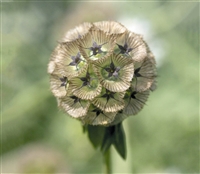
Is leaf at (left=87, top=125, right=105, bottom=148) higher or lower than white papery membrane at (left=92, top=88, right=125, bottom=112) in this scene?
lower

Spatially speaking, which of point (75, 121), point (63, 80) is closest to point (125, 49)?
point (63, 80)

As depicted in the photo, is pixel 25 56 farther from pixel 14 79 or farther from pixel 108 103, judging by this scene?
pixel 108 103

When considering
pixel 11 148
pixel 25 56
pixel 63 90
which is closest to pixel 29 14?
pixel 25 56

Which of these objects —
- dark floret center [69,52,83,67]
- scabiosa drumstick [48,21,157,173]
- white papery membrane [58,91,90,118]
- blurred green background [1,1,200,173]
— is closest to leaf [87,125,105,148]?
scabiosa drumstick [48,21,157,173]

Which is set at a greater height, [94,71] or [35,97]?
[94,71]

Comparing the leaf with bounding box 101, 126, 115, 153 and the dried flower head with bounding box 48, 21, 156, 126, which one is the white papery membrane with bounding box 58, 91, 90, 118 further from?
the leaf with bounding box 101, 126, 115, 153


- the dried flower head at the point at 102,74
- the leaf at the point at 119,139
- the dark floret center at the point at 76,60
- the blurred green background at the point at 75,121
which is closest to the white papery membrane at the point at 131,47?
the dried flower head at the point at 102,74
